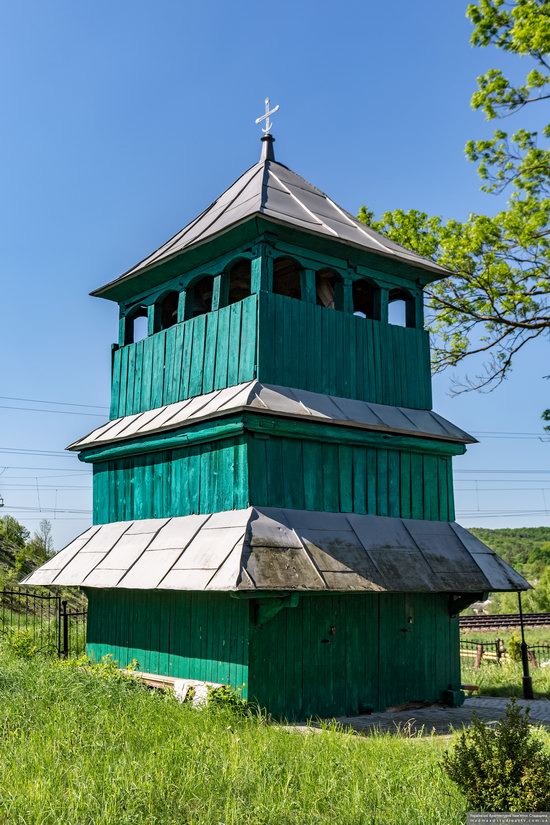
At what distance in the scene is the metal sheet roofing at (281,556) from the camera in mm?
10000

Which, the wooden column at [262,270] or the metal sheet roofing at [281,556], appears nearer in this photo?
the metal sheet roofing at [281,556]

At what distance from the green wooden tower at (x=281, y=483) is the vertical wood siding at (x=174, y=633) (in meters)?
0.03

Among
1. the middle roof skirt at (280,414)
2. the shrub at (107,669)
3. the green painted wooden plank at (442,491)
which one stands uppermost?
the middle roof skirt at (280,414)

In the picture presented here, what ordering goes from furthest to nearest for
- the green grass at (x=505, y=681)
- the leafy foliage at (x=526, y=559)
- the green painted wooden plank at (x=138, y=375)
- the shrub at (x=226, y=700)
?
the leafy foliage at (x=526, y=559)
the green grass at (x=505, y=681)
the green painted wooden plank at (x=138, y=375)
the shrub at (x=226, y=700)

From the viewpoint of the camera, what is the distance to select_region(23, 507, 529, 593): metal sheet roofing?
1000 cm

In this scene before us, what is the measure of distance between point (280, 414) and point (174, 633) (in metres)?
3.44

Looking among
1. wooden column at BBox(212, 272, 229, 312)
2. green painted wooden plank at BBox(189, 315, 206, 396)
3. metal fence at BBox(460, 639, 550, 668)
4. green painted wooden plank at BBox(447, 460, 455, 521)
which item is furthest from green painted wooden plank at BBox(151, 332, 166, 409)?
metal fence at BBox(460, 639, 550, 668)

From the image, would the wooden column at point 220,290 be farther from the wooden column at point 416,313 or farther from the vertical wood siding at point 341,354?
the wooden column at point 416,313

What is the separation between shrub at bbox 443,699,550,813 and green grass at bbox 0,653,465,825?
23 cm

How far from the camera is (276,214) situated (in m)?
11.7

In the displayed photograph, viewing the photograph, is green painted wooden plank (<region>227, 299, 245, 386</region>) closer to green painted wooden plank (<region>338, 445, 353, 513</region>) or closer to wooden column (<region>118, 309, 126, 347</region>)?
green painted wooden plank (<region>338, 445, 353, 513</region>)

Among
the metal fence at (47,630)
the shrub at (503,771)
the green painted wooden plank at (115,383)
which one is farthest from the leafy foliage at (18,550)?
the shrub at (503,771)

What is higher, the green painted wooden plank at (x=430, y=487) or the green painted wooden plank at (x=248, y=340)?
the green painted wooden plank at (x=248, y=340)

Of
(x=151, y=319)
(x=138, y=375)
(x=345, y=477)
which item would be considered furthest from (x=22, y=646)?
(x=345, y=477)
